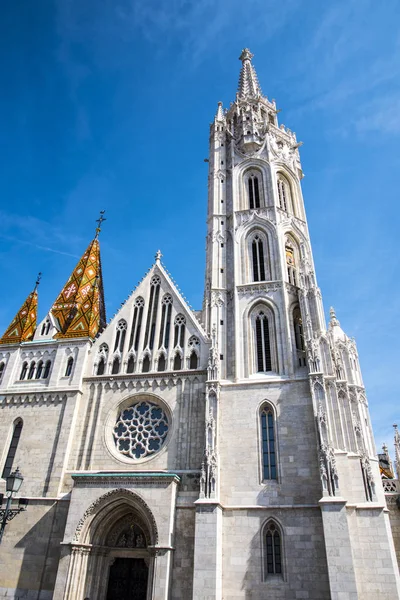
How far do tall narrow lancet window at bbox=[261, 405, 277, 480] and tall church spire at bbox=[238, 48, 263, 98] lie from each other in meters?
25.6

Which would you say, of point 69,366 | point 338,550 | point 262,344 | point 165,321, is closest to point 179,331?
point 165,321

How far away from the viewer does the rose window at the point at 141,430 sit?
61.9ft

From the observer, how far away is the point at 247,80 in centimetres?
3700

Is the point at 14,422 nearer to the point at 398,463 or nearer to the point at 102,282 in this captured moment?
the point at 102,282

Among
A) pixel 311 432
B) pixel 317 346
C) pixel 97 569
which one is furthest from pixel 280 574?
pixel 317 346

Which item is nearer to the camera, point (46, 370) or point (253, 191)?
point (46, 370)

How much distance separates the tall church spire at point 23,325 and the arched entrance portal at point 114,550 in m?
10.9

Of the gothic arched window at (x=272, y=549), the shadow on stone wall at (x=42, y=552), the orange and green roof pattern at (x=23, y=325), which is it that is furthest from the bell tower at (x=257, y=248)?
the orange and green roof pattern at (x=23, y=325)

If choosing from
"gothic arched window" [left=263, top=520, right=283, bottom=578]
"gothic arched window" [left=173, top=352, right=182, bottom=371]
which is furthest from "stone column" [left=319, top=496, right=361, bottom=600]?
"gothic arched window" [left=173, top=352, right=182, bottom=371]

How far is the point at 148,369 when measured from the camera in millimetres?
20656

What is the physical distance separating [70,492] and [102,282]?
1467 cm

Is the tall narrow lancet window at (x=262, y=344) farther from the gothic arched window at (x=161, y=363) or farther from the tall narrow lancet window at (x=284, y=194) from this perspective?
the tall narrow lancet window at (x=284, y=194)

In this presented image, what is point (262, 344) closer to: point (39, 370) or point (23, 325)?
point (39, 370)

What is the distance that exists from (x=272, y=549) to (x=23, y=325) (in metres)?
17.2
